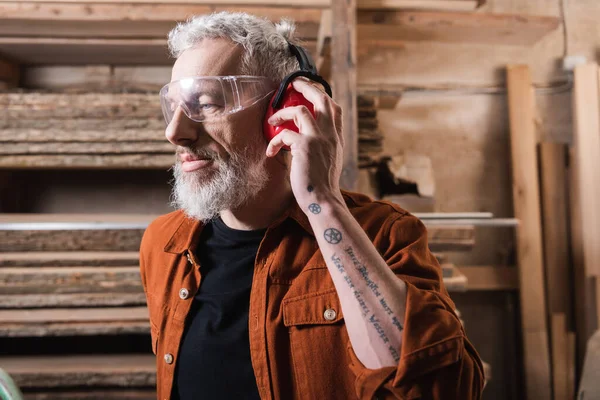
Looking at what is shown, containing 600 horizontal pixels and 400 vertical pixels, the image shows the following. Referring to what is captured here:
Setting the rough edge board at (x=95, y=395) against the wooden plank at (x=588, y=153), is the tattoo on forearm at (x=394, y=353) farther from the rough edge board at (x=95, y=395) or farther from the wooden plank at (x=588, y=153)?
the wooden plank at (x=588, y=153)

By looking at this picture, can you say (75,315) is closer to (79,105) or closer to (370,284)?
(79,105)

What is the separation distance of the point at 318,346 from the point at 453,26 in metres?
2.25

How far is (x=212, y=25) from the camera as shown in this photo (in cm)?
134

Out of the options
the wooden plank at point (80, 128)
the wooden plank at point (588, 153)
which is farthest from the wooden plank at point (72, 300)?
the wooden plank at point (588, 153)

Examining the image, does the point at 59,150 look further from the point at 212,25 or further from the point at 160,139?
the point at 212,25

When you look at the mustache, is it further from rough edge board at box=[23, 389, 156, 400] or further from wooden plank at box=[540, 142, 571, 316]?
wooden plank at box=[540, 142, 571, 316]

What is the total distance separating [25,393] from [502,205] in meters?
3.17

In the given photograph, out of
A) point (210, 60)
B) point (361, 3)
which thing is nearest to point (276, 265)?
point (210, 60)

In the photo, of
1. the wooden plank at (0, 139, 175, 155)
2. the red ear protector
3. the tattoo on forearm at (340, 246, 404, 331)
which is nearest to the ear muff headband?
the red ear protector

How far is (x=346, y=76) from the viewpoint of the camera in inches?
86.3

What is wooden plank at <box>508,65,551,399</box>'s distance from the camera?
9.48ft

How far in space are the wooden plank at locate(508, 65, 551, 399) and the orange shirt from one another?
2.04 metres

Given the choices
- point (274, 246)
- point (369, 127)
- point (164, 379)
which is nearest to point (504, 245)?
point (369, 127)

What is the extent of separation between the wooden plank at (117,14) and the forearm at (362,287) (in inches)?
57.7
